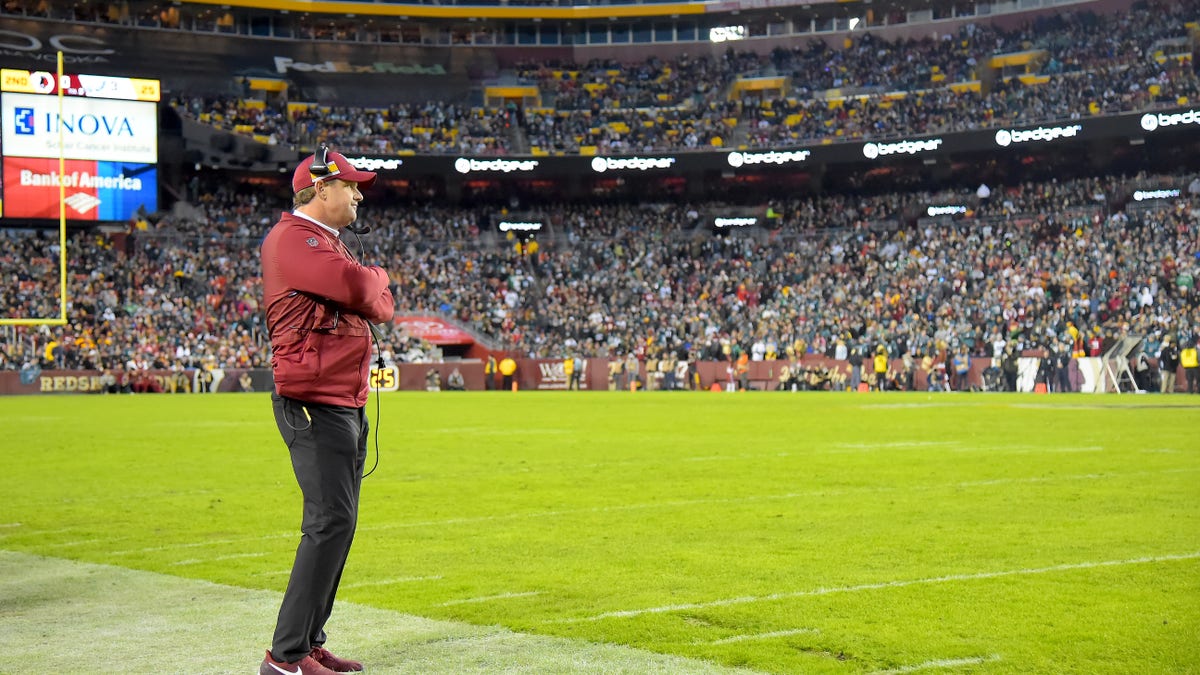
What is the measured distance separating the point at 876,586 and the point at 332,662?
3.31m

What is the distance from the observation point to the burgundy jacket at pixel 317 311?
500 centimetres

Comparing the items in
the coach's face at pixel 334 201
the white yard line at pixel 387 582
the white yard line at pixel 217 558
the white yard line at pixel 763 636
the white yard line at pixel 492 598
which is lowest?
the white yard line at pixel 763 636

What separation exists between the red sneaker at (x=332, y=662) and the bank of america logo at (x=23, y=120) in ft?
123

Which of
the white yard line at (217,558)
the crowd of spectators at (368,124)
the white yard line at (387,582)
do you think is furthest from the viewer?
the crowd of spectators at (368,124)

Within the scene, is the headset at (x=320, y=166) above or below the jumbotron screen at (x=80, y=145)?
below

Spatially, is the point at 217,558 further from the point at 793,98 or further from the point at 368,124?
the point at 793,98

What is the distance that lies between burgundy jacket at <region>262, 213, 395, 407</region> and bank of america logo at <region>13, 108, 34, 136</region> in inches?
1473

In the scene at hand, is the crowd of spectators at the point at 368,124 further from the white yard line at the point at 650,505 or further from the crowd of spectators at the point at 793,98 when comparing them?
the white yard line at the point at 650,505

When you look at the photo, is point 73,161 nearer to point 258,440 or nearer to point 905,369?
point 258,440

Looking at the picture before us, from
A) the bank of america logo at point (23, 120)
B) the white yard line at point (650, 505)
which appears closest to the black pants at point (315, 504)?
the white yard line at point (650, 505)

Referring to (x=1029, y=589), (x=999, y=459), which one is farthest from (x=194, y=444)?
(x=1029, y=589)

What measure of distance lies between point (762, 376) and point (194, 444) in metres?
31.0

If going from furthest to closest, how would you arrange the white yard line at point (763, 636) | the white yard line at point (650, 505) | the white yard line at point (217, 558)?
1. the white yard line at point (650, 505)
2. the white yard line at point (217, 558)
3. the white yard line at point (763, 636)

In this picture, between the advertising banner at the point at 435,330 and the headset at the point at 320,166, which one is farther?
the advertising banner at the point at 435,330
